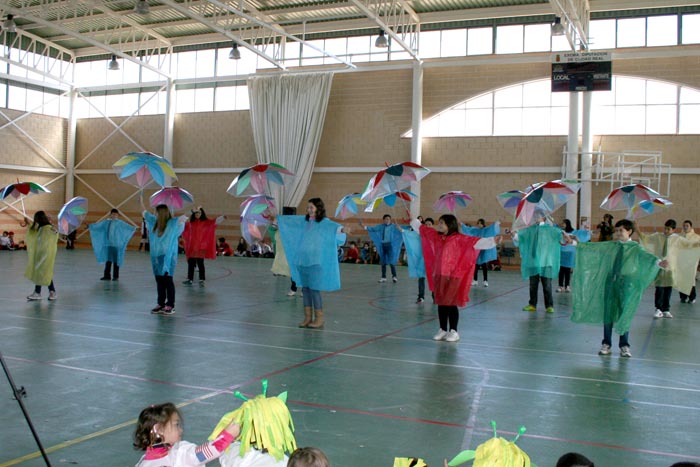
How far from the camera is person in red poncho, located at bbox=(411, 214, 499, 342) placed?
7.78 meters

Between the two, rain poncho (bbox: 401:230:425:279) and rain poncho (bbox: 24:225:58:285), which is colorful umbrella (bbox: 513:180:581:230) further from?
rain poncho (bbox: 24:225:58:285)

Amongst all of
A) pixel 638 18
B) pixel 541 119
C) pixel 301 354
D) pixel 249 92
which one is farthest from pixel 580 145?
pixel 301 354

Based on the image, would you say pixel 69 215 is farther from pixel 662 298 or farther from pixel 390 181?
pixel 662 298

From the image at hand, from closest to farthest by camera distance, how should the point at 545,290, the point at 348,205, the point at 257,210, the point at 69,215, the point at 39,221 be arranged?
the point at 39,221 → the point at 545,290 → the point at 257,210 → the point at 69,215 → the point at 348,205

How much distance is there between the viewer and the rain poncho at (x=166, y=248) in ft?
30.5

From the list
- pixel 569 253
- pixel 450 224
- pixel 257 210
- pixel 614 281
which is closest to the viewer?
pixel 614 281

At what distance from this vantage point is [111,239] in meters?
14.6

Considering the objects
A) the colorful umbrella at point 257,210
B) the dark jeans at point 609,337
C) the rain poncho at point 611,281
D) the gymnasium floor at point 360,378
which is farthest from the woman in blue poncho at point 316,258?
the dark jeans at point 609,337

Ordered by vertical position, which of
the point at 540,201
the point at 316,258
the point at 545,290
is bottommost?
the point at 545,290

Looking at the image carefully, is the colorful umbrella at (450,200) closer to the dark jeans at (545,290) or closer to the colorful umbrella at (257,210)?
the colorful umbrella at (257,210)

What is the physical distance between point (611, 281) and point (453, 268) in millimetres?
1733

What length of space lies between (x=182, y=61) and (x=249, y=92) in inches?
164

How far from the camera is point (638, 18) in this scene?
71.7ft

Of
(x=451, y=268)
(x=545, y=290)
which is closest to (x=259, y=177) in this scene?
(x=451, y=268)
